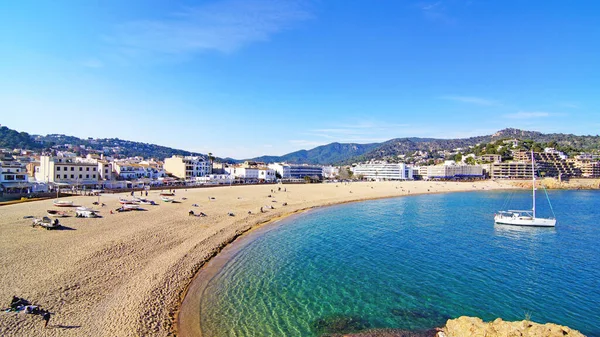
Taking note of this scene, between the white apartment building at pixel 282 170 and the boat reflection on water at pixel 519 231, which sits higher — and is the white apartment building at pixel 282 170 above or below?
above

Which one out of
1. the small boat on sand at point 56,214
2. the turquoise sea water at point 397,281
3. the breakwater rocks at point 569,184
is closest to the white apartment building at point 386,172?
the breakwater rocks at point 569,184

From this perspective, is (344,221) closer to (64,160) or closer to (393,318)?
(393,318)

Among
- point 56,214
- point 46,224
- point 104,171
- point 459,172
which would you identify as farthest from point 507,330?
point 459,172

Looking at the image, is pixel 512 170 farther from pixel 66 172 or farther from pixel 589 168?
pixel 66 172

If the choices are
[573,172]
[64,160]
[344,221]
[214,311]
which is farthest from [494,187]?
[64,160]

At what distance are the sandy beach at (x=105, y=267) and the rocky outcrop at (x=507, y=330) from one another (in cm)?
1153

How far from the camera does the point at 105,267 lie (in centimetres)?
1778

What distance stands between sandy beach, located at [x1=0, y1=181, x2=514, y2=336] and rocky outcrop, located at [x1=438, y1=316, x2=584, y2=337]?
1153 centimetres

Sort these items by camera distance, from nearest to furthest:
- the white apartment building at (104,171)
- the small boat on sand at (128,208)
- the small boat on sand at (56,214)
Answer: the small boat on sand at (56,214) → the small boat on sand at (128,208) → the white apartment building at (104,171)

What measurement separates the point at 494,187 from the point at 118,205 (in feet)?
400

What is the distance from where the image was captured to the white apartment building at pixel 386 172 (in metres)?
156

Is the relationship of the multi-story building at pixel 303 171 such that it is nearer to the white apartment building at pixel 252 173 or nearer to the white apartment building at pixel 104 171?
the white apartment building at pixel 252 173

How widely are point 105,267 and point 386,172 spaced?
154080mm

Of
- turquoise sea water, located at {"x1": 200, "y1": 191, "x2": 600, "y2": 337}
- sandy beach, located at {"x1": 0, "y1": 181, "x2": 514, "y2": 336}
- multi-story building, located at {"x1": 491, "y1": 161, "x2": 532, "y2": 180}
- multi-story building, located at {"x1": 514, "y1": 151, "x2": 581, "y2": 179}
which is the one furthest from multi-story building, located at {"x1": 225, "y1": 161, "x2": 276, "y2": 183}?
multi-story building, located at {"x1": 514, "y1": 151, "x2": 581, "y2": 179}
